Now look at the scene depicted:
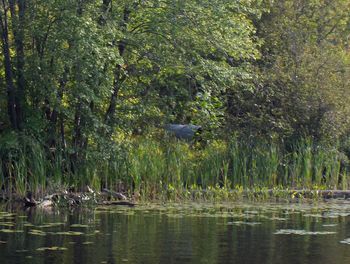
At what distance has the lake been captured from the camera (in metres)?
11.1

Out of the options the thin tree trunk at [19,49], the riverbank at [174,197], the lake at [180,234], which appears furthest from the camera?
the thin tree trunk at [19,49]

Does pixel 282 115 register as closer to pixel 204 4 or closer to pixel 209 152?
pixel 209 152

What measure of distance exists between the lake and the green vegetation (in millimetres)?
2100

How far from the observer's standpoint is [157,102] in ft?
68.3

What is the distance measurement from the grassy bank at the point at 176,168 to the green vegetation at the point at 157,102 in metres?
0.03

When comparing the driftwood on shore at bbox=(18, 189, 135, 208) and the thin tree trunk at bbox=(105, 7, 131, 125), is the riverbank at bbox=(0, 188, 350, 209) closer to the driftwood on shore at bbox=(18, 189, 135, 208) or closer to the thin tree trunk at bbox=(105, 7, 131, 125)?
the driftwood on shore at bbox=(18, 189, 135, 208)

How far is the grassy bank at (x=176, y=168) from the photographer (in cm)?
1842

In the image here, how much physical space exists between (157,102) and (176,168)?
2.02 meters

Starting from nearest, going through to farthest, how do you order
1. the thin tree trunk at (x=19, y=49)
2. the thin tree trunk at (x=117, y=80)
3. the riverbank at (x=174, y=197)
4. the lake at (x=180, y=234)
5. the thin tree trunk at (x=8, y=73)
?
1. the lake at (x=180, y=234)
2. the riverbank at (x=174, y=197)
3. the thin tree trunk at (x=19, y=49)
4. the thin tree trunk at (x=8, y=73)
5. the thin tree trunk at (x=117, y=80)

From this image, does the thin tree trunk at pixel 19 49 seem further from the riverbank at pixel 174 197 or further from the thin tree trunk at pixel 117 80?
the riverbank at pixel 174 197

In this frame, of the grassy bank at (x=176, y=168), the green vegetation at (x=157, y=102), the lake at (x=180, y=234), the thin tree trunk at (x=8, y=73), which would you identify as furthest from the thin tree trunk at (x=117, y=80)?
the lake at (x=180, y=234)

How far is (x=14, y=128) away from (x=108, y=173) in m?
2.32

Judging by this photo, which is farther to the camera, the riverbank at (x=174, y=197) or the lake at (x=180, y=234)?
the riverbank at (x=174, y=197)

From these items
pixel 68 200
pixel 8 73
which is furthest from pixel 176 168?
pixel 8 73
